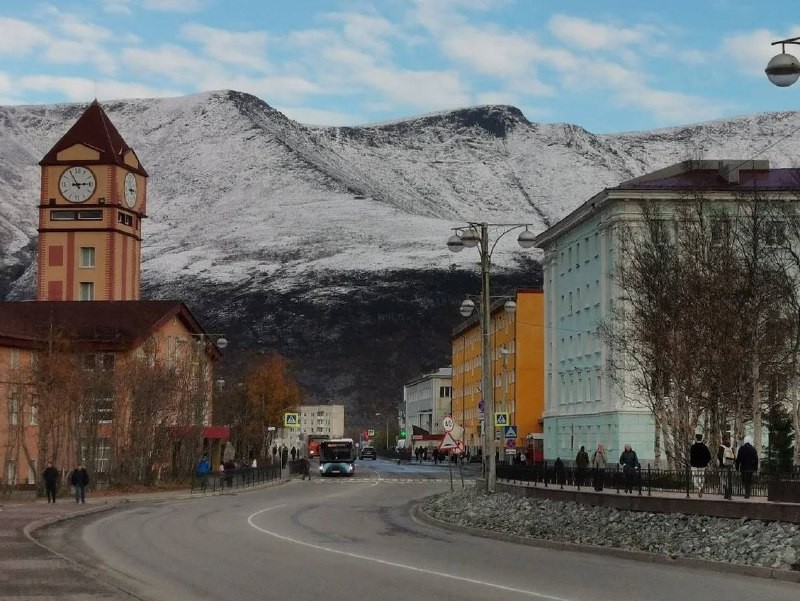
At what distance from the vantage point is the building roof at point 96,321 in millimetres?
80969

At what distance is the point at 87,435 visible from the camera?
217 feet

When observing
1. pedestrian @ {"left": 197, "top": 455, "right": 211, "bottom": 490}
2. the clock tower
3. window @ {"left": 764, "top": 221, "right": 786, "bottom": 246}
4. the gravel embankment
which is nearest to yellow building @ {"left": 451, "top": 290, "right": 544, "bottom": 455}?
the clock tower

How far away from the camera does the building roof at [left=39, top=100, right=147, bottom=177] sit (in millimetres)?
130375

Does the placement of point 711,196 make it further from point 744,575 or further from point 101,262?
point 101,262

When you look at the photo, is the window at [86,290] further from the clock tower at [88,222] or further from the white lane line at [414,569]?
the white lane line at [414,569]

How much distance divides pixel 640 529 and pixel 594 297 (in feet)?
174

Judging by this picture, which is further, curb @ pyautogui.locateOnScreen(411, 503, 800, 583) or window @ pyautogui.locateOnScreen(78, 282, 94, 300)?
window @ pyautogui.locateOnScreen(78, 282, 94, 300)

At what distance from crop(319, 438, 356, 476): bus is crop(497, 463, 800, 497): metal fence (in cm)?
4651

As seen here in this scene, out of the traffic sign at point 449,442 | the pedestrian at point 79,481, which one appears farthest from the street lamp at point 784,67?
the pedestrian at point 79,481

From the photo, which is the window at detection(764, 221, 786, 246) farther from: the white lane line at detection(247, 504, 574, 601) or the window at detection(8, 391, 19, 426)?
the window at detection(8, 391, 19, 426)

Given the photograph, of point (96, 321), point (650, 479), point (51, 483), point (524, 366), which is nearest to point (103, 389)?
point (51, 483)

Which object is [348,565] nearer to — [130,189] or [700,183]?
[700,183]

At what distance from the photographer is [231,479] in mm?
71188

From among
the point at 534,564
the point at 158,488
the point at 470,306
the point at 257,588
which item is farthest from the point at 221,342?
the point at 257,588
